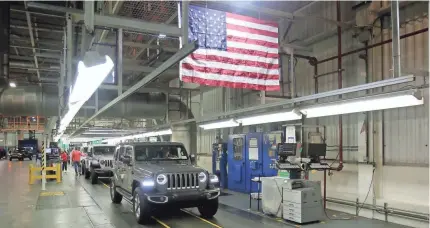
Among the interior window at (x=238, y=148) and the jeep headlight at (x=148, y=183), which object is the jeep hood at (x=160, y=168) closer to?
the jeep headlight at (x=148, y=183)

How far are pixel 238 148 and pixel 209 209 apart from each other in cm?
442

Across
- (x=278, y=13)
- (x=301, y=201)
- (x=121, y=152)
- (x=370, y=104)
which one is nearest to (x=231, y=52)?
(x=278, y=13)

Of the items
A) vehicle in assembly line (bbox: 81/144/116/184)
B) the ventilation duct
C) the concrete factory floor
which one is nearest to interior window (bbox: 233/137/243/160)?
the concrete factory floor

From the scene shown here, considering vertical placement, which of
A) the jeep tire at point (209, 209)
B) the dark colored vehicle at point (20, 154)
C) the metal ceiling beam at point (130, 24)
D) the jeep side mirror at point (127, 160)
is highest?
the metal ceiling beam at point (130, 24)

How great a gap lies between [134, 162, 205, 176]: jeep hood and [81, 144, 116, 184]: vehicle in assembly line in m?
7.29

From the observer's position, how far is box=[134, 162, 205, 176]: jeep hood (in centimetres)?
766

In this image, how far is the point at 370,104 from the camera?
6223 mm

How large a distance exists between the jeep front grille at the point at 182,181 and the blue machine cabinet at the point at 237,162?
4335mm

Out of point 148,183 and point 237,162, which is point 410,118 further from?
point 237,162

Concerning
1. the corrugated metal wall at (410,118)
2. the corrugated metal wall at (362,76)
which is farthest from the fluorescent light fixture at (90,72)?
the corrugated metal wall at (410,118)

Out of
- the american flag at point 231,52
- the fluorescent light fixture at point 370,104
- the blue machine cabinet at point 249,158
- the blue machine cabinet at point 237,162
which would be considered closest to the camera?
the fluorescent light fixture at point 370,104

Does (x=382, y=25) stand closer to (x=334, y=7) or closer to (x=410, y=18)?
(x=410, y=18)

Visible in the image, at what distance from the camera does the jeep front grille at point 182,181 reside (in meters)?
7.56

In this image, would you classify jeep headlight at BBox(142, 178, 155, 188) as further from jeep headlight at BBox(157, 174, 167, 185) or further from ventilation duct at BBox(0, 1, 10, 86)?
ventilation duct at BBox(0, 1, 10, 86)
